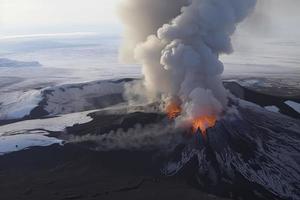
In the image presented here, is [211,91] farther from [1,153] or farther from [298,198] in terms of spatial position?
[1,153]

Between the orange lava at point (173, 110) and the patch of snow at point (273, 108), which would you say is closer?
the orange lava at point (173, 110)

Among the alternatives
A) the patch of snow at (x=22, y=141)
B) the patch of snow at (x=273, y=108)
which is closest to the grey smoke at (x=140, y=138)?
the patch of snow at (x=22, y=141)

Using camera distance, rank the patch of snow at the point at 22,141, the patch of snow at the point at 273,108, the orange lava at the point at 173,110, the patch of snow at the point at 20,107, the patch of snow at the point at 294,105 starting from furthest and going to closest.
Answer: the patch of snow at the point at 20,107, the patch of snow at the point at 294,105, the patch of snow at the point at 273,108, the patch of snow at the point at 22,141, the orange lava at the point at 173,110

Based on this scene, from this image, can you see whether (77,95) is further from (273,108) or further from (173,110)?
(273,108)

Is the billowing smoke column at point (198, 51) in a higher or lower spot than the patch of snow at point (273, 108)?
higher

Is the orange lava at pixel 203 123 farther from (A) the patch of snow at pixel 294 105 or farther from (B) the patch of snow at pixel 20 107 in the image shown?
(B) the patch of snow at pixel 20 107

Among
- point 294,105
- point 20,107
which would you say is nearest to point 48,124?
point 20,107
